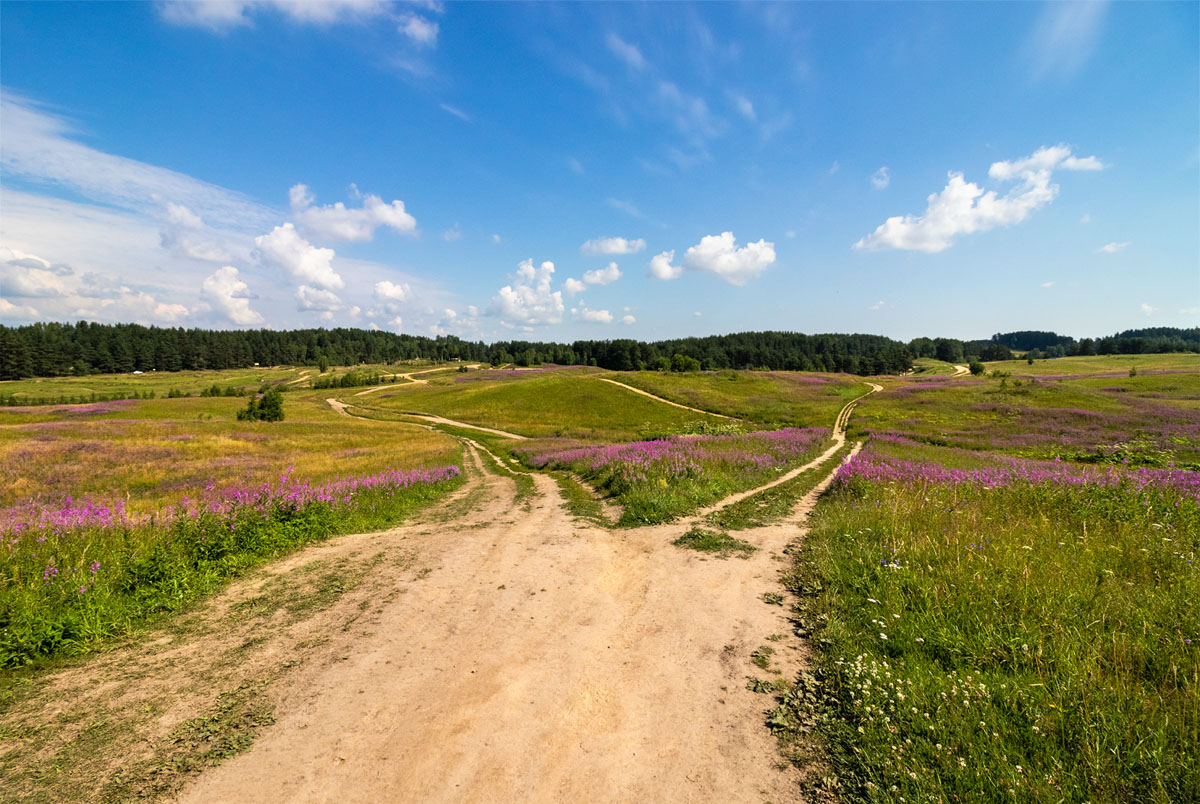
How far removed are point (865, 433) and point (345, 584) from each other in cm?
3859

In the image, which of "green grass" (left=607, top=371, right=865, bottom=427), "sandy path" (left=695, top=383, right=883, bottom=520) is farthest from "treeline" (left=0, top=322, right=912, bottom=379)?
"sandy path" (left=695, top=383, right=883, bottom=520)

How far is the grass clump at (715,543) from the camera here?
1075 cm

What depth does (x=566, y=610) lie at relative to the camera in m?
7.96

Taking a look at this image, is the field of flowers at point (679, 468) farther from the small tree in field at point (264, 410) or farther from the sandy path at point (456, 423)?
the small tree in field at point (264, 410)

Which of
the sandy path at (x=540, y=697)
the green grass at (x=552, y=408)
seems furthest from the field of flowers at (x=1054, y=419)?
the sandy path at (x=540, y=697)

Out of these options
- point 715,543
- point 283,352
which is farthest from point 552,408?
point 283,352

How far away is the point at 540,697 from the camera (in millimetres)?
5594

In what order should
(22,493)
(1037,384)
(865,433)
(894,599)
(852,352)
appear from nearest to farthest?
(894,599) → (22,493) → (865,433) → (1037,384) → (852,352)

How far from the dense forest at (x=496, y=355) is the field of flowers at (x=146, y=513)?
3347 inches

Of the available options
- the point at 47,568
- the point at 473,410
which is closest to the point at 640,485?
the point at 47,568

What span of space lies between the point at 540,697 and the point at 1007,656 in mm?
5997

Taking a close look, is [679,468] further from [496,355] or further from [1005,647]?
[496,355]

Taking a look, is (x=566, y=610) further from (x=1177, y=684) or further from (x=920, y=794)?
(x=1177, y=684)

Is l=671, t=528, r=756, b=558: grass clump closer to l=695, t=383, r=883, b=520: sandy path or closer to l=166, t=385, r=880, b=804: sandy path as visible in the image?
l=166, t=385, r=880, b=804: sandy path
